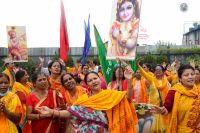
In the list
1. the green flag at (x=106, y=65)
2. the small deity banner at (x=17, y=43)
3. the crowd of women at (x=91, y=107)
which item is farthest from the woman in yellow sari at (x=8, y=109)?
the small deity banner at (x=17, y=43)

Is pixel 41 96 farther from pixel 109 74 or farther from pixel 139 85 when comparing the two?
pixel 139 85

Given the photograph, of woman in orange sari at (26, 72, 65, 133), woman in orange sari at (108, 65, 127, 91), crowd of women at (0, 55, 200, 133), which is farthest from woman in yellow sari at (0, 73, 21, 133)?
woman in orange sari at (108, 65, 127, 91)

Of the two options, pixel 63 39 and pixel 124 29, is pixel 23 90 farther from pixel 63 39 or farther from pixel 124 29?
A: pixel 63 39

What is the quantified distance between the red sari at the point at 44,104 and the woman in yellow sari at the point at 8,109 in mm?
290

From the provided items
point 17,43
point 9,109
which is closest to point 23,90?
point 9,109

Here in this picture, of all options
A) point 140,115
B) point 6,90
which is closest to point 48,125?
point 6,90

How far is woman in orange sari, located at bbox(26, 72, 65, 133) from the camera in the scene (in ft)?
15.0

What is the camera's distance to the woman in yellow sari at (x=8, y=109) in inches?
166

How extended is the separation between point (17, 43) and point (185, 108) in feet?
25.7

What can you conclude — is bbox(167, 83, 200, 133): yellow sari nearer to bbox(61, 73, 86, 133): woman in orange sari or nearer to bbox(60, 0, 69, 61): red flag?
bbox(61, 73, 86, 133): woman in orange sari

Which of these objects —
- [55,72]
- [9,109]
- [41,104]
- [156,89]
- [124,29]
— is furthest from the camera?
[156,89]

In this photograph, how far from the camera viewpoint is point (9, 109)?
4215 mm

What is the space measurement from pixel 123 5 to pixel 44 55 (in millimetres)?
20221

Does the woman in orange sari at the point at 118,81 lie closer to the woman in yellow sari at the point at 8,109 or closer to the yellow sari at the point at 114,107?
the yellow sari at the point at 114,107
